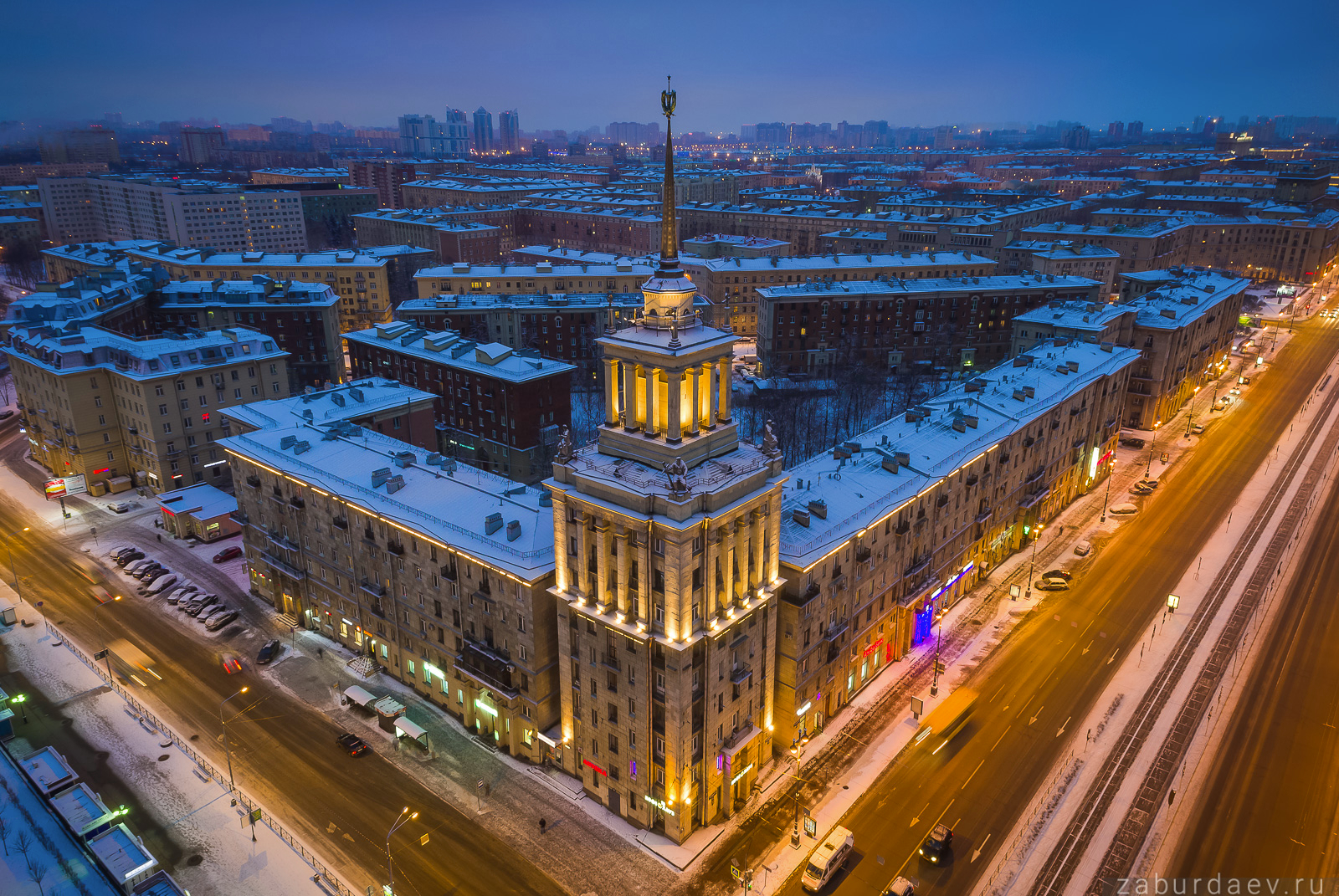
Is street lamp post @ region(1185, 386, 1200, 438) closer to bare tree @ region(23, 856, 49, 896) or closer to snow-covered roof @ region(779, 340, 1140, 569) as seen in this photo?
snow-covered roof @ region(779, 340, 1140, 569)

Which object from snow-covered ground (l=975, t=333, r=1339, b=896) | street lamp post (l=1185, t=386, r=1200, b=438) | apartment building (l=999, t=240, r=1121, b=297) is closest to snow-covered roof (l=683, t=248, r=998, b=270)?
apartment building (l=999, t=240, r=1121, b=297)

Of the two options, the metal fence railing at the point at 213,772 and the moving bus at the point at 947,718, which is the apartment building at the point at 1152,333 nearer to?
the moving bus at the point at 947,718

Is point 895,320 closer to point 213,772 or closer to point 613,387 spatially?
point 613,387

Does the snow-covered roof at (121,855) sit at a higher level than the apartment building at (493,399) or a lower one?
lower

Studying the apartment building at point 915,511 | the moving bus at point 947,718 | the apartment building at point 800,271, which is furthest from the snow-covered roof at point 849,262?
the moving bus at point 947,718

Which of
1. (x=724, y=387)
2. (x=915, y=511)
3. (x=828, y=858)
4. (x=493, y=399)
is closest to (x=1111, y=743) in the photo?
(x=915, y=511)
